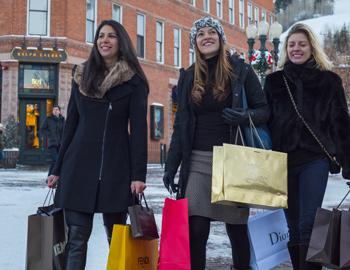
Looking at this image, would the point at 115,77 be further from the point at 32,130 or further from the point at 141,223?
the point at 32,130

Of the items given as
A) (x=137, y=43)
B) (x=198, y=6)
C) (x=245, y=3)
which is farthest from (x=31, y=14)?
(x=245, y=3)

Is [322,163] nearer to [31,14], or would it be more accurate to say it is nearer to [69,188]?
[69,188]

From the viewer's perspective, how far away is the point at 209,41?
3.83m

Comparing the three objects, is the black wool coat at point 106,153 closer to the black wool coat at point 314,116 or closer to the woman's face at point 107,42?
the woman's face at point 107,42

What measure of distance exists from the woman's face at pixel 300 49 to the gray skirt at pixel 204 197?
1.04 meters

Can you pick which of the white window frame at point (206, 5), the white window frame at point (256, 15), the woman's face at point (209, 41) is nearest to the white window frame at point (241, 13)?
the white window frame at point (256, 15)

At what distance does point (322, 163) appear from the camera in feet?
12.5

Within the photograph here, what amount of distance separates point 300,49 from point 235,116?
2.98 ft

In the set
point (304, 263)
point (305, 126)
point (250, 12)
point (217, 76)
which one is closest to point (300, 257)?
point (304, 263)

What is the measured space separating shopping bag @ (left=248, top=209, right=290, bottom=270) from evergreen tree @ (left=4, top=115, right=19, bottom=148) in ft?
63.0

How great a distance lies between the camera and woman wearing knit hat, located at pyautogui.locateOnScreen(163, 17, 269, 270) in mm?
3668

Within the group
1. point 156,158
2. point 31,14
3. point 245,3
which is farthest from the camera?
point 245,3

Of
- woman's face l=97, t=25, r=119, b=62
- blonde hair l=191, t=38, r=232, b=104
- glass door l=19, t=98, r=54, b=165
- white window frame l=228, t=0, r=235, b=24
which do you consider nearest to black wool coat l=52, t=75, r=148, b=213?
woman's face l=97, t=25, r=119, b=62

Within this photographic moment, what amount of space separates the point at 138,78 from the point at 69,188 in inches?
35.7
